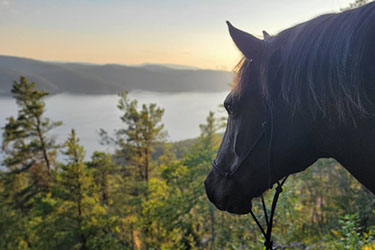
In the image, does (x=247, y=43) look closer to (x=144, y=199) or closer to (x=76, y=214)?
(x=144, y=199)

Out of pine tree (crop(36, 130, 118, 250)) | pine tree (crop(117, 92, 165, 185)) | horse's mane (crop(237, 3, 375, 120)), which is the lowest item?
pine tree (crop(36, 130, 118, 250))

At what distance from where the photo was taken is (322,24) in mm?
1085

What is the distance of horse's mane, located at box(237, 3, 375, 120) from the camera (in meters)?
0.90

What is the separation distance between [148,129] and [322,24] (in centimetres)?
1836

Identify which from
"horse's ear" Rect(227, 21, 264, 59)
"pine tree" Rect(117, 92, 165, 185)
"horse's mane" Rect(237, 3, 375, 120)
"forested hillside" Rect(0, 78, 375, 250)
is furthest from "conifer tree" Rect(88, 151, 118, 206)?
"horse's mane" Rect(237, 3, 375, 120)

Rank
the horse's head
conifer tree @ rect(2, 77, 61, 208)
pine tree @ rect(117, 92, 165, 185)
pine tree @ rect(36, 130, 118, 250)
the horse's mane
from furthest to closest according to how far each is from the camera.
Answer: conifer tree @ rect(2, 77, 61, 208)
pine tree @ rect(117, 92, 165, 185)
pine tree @ rect(36, 130, 118, 250)
the horse's head
the horse's mane

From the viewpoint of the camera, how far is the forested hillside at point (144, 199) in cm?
882

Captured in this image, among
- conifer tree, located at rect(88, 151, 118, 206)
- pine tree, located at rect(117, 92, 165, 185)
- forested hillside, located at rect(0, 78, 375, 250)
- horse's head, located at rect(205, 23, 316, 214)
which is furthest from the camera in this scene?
pine tree, located at rect(117, 92, 165, 185)

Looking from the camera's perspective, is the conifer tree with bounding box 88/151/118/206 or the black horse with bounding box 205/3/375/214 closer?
the black horse with bounding box 205/3/375/214

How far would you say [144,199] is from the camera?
13383 millimetres

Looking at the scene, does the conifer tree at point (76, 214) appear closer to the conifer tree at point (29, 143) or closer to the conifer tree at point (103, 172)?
the conifer tree at point (103, 172)

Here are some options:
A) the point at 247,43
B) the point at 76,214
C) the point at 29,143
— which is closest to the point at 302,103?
the point at 247,43

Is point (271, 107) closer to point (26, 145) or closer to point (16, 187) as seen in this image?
point (26, 145)

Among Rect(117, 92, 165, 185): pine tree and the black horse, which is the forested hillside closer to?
Rect(117, 92, 165, 185): pine tree
